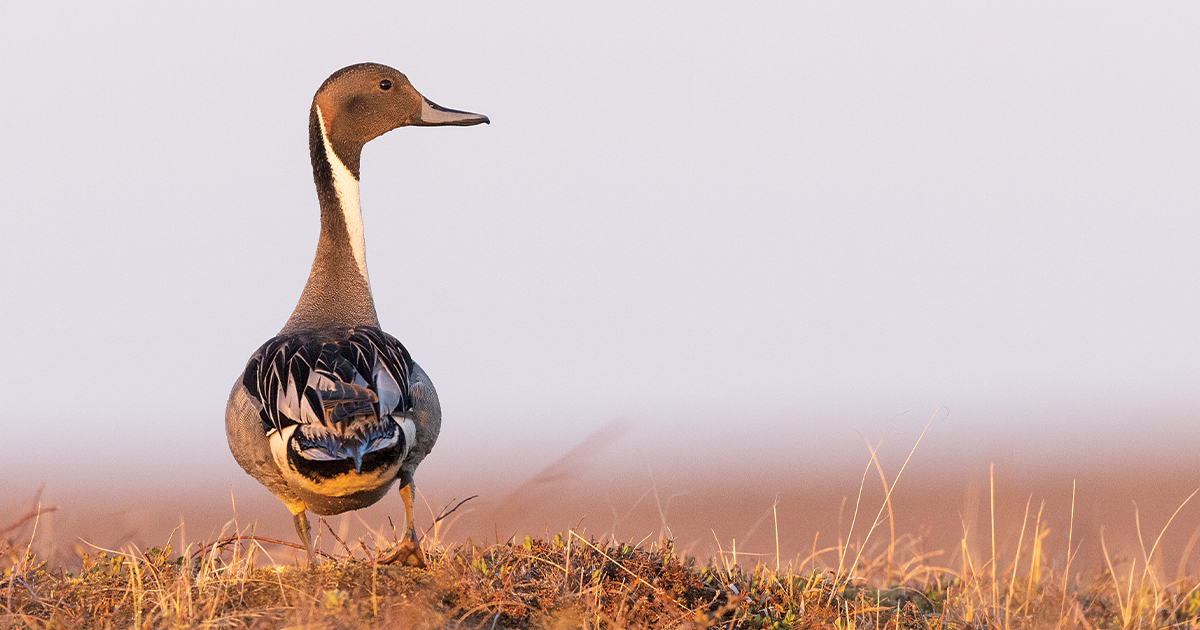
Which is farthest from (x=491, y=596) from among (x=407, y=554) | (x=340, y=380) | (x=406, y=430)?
(x=340, y=380)

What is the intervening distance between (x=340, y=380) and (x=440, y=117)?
2.69 metres

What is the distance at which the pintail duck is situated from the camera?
16.9ft

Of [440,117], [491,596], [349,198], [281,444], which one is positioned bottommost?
[491,596]

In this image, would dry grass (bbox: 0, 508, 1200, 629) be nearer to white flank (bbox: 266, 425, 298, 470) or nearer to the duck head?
white flank (bbox: 266, 425, 298, 470)

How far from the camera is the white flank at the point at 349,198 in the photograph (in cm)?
690

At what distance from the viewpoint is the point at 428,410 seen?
19.0 feet

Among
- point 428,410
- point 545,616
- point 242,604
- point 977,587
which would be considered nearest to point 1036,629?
point 977,587

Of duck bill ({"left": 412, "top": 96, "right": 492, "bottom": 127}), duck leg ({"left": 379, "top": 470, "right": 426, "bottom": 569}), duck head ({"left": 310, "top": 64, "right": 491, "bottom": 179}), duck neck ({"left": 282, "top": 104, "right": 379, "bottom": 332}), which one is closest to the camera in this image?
duck leg ({"left": 379, "top": 470, "right": 426, "bottom": 569})

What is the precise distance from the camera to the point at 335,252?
6.84m

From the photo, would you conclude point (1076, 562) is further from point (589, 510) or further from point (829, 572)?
point (589, 510)

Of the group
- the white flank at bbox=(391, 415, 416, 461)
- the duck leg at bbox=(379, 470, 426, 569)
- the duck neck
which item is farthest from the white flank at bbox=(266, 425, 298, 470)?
the duck neck

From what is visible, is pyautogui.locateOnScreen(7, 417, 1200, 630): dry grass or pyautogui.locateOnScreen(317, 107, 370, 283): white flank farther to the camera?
pyautogui.locateOnScreen(317, 107, 370, 283): white flank

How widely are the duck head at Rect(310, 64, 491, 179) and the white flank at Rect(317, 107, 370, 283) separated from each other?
27mm

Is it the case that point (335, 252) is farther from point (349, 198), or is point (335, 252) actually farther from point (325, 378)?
point (325, 378)
